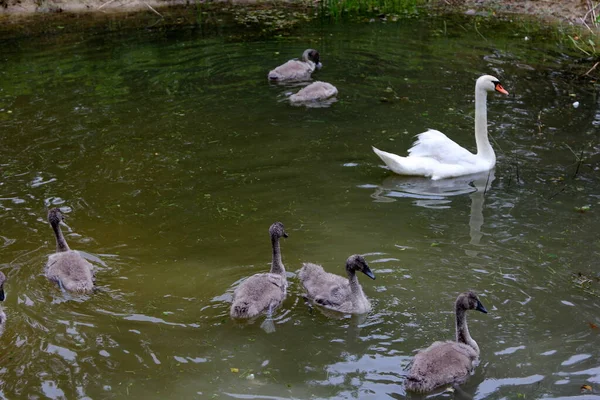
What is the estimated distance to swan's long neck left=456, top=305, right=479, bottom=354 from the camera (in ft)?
19.7

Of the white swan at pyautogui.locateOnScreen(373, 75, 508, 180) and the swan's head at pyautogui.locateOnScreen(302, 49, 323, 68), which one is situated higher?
the swan's head at pyautogui.locateOnScreen(302, 49, 323, 68)

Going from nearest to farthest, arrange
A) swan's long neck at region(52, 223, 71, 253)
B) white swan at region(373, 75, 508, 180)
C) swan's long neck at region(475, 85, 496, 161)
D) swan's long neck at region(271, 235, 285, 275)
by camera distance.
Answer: swan's long neck at region(271, 235, 285, 275) → swan's long neck at region(52, 223, 71, 253) → white swan at region(373, 75, 508, 180) → swan's long neck at region(475, 85, 496, 161)

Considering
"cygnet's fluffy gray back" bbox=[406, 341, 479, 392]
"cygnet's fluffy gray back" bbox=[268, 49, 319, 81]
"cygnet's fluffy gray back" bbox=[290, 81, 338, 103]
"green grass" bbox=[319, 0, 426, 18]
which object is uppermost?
"green grass" bbox=[319, 0, 426, 18]

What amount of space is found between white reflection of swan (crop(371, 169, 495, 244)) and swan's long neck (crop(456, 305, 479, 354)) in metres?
Result: 2.67

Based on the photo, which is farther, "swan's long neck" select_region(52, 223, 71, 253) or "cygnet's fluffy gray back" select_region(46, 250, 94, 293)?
"swan's long neck" select_region(52, 223, 71, 253)

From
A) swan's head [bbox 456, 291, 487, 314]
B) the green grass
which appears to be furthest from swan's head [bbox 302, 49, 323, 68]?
swan's head [bbox 456, 291, 487, 314]

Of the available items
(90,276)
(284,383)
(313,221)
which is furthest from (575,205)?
(90,276)

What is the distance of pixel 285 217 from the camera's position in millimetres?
8555

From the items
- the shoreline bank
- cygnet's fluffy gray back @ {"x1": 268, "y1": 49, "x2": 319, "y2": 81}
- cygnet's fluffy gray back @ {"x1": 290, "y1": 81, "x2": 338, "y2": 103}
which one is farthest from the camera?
the shoreline bank

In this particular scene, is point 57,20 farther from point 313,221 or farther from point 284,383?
point 284,383

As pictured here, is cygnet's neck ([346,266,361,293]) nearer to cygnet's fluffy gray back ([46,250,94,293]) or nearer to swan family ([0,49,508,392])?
swan family ([0,49,508,392])

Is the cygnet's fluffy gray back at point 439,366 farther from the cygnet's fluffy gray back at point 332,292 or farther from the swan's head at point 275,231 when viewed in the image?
the swan's head at point 275,231

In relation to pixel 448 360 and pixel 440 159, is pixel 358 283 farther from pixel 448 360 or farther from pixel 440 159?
pixel 440 159

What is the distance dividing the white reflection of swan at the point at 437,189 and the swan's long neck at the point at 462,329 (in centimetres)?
267
